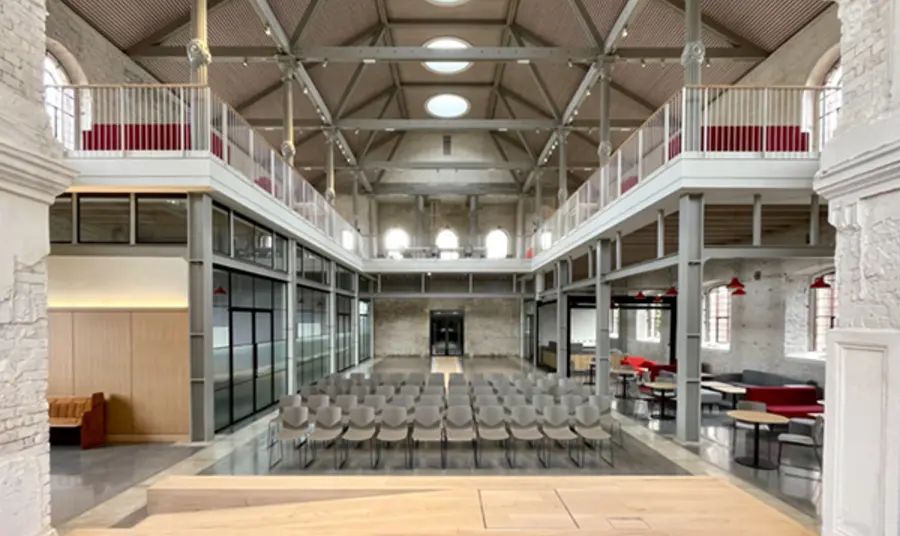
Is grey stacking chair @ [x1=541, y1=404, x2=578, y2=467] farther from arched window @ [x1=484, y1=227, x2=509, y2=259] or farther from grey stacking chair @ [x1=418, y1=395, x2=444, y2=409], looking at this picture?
arched window @ [x1=484, y1=227, x2=509, y2=259]

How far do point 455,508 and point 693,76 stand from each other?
24.9ft

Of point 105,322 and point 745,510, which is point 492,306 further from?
point 745,510

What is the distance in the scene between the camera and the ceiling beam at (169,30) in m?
12.1

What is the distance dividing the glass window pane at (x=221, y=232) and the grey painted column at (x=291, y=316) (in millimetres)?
2945

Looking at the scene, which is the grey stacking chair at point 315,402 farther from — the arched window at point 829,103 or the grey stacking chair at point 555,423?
the arched window at point 829,103

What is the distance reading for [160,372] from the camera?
809 centimetres

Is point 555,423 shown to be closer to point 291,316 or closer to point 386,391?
point 386,391

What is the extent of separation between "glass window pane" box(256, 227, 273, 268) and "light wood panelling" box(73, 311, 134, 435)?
2822 millimetres

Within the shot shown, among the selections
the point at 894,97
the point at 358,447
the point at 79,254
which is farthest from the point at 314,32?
the point at 894,97

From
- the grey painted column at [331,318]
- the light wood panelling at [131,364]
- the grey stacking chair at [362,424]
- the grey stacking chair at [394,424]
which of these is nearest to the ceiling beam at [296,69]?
the grey painted column at [331,318]

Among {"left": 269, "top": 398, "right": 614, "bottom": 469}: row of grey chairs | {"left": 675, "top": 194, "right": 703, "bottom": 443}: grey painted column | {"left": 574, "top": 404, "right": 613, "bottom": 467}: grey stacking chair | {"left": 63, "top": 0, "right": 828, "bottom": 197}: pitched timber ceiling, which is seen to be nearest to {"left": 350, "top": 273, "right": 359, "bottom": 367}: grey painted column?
{"left": 63, "top": 0, "right": 828, "bottom": 197}: pitched timber ceiling

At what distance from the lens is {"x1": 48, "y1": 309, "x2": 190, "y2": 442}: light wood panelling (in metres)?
8.04

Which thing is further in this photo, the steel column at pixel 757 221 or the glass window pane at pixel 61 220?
the glass window pane at pixel 61 220

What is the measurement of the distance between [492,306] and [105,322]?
18115 millimetres
